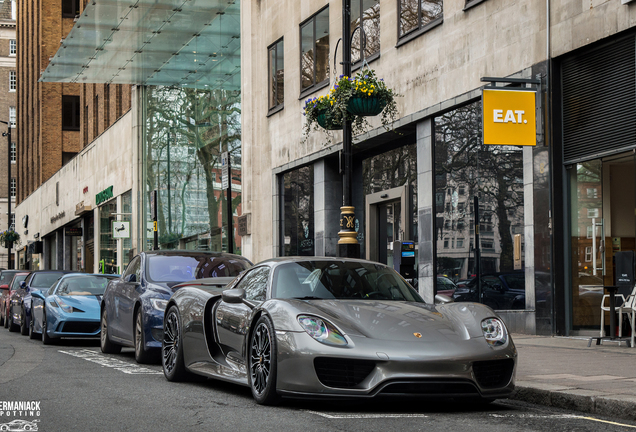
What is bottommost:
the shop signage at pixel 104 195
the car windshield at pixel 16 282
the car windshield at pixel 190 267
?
the car windshield at pixel 16 282

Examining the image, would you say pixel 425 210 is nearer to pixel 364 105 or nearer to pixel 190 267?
pixel 364 105

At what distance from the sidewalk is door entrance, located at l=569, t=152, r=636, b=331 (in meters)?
1.55

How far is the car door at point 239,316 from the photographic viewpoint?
802 cm

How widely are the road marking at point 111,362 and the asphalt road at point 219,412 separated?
35.2 inches

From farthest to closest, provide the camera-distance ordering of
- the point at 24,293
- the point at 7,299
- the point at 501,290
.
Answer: the point at 7,299 < the point at 24,293 < the point at 501,290

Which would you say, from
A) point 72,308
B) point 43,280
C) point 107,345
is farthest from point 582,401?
point 43,280

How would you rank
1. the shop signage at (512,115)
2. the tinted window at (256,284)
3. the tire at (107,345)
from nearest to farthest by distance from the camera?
the tinted window at (256,284), the tire at (107,345), the shop signage at (512,115)

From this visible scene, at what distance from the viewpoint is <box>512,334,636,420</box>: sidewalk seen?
7066 mm

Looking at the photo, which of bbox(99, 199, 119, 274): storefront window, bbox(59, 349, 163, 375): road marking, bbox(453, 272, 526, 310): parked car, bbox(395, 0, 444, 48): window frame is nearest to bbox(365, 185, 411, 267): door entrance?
bbox(453, 272, 526, 310): parked car

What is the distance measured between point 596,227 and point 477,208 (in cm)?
276

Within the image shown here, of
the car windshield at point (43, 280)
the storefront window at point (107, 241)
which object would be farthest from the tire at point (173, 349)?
the storefront window at point (107, 241)

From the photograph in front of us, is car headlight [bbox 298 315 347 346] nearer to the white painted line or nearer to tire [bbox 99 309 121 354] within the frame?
the white painted line

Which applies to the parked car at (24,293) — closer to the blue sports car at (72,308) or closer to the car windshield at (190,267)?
the blue sports car at (72,308)

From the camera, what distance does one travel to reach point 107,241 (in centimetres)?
4844
